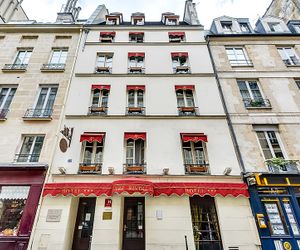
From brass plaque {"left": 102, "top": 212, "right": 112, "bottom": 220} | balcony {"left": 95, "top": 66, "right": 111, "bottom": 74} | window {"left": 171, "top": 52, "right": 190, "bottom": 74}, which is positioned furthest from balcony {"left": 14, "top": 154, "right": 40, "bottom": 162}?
window {"left": 171, "top": 52, "right": 190, "bottom": 74}

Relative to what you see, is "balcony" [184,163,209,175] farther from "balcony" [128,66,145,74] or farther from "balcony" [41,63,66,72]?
Result: "balcony" [41,63,66,72]

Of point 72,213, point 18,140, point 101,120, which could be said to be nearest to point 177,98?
point 101,120

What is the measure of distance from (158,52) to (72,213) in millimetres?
10446

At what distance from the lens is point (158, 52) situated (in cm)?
1256

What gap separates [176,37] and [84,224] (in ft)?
42.4

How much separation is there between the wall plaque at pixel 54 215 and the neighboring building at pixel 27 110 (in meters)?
0.65

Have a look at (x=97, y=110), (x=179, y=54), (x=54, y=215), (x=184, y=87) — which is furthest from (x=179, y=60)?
(x=54, y=215)

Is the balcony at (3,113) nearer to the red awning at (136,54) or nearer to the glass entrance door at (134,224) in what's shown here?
the glass entrance door at (134,224)

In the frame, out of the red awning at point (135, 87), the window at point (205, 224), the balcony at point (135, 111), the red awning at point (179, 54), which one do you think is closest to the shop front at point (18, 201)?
the balcony at point (135, 111)

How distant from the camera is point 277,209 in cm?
780

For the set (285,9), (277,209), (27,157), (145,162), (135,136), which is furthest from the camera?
(285,9)

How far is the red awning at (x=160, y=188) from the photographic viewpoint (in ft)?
24.4

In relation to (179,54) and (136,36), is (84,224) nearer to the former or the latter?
(179,54)

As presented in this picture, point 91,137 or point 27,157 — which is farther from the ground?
point 91,137
